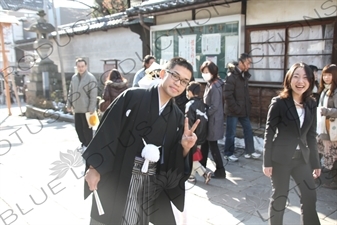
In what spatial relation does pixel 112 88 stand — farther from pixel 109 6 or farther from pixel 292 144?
pixel 109 6

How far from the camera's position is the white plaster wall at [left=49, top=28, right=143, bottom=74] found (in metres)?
11.7

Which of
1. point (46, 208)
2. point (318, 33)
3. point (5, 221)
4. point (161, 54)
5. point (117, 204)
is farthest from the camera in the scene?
point (161, 54)

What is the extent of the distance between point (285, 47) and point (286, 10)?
0.78 m

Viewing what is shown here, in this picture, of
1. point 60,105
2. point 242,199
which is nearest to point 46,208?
point 242,199

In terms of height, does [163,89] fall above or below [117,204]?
above

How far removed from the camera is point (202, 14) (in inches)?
327

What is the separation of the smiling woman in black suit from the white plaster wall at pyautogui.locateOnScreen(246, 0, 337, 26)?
3.78 metres

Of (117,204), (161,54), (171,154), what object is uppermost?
(161,54)

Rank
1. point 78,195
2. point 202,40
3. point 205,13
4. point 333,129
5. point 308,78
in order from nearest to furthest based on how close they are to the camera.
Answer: point 308,78
point 333,129
point 78,195
point 205,13
point 202,40

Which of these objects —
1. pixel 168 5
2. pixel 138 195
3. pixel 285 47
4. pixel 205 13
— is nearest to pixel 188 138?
pixel 138 195

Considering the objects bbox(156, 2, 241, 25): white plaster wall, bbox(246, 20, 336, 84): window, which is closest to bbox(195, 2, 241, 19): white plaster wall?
bbox(156, 2, 241, 25): white plaster wall

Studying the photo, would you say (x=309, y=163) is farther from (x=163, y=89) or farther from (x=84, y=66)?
(x=84, y=66)

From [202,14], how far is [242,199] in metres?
5.42

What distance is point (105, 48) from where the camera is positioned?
13031 millimetres
